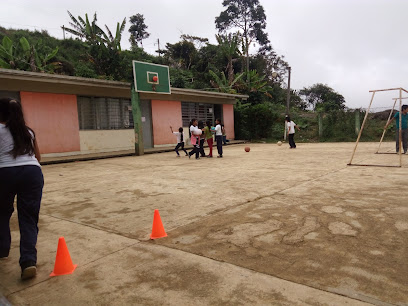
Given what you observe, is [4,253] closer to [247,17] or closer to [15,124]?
[15,124]

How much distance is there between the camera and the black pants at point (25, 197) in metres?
2.65

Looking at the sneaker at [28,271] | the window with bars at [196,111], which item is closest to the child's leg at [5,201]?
the sneaker at [28,271]

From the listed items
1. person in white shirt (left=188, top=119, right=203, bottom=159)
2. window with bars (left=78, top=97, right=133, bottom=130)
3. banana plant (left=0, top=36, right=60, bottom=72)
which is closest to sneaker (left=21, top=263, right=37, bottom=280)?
person in white shirt (left=188, top=119, right=203, bottom=159)

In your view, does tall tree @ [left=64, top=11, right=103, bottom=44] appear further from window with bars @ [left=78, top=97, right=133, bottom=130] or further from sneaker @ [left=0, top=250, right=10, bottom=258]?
sneaker @ [left=0, top=250, right=10, bottom=258]

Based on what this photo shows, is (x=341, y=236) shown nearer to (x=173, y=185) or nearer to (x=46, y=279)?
(x=46, y=279)

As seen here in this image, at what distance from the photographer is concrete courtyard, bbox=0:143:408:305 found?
2234mm

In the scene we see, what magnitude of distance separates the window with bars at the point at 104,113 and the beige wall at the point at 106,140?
0.88ft

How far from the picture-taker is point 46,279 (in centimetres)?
258

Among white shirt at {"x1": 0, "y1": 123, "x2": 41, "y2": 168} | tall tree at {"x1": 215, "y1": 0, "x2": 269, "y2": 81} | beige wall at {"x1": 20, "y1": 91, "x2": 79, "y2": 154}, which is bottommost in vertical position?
white shirt at {"x1": 0, "y1": 123, "x2": 41, "y2": 168}

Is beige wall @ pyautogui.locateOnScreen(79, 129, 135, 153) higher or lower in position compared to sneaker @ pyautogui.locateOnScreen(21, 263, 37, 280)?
higher

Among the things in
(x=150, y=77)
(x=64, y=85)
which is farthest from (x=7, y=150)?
(x=150, y=77)

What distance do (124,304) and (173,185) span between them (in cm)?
423

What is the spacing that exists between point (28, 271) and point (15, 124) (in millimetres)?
1234

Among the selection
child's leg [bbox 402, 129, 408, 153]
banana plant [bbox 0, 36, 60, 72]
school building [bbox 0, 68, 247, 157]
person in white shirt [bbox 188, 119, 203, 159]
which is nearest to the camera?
child's leg [bbox 402, 129, 408, 153]
